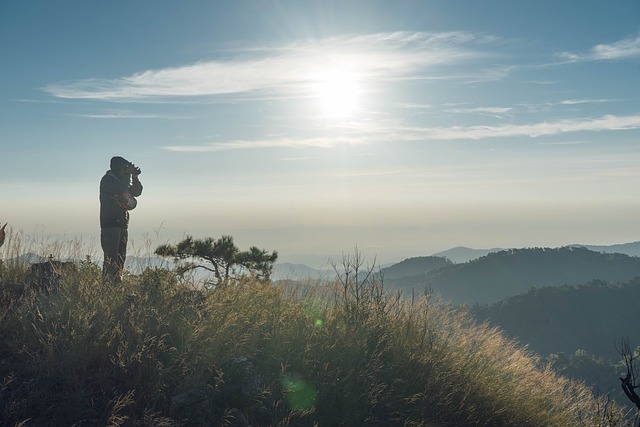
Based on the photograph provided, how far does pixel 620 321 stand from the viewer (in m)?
115

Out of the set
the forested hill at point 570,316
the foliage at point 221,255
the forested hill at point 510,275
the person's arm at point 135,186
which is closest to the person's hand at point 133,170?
the person's arm at point 135,186

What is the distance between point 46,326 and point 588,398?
881 centimetres

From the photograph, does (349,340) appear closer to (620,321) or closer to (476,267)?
(620,321)

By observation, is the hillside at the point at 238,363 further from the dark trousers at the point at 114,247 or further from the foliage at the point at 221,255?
the foliage at the point at 221,255

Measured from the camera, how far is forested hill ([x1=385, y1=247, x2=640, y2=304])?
174m

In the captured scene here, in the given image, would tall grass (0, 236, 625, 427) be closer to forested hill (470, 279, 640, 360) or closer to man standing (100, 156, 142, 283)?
man standing (100, 156, 142, 283)

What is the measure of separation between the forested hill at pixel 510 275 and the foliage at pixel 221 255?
155980 mm

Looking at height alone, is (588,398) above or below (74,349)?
below

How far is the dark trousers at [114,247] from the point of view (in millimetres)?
8258

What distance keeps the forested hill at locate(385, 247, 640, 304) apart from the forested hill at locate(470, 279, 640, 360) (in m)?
44.0

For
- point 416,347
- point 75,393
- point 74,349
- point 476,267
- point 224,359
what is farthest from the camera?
point 476,267

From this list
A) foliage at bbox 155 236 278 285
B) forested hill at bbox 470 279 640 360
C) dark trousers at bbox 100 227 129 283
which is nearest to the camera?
dark trousers at bbox 100 227 129 283

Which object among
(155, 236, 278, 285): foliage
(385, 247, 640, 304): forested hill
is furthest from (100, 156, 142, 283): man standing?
(385, 247, 640, 304): forested hill

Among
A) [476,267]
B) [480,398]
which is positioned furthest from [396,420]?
[476,267]
